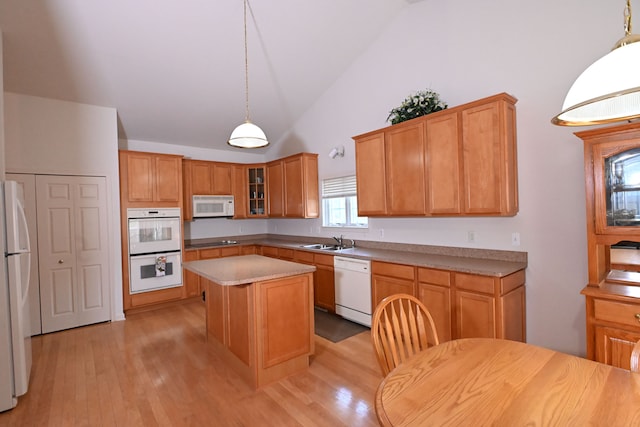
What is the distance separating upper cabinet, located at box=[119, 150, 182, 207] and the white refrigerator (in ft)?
6.41

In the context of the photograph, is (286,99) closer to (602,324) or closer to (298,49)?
(298,49)

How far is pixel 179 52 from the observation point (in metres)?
3.62

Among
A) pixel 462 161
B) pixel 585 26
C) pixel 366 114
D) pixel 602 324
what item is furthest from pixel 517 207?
pixel 366 114

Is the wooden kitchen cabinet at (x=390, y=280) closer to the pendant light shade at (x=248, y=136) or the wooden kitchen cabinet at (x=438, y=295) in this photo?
the wooden kitchen cabinet at (x=438, y=295)

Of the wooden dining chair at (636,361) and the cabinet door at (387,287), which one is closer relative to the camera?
the wooden dining chair at (636,361)

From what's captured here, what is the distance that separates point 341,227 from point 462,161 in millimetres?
2267

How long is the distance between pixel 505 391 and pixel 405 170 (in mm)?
2591

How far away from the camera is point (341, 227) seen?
4.86 metres

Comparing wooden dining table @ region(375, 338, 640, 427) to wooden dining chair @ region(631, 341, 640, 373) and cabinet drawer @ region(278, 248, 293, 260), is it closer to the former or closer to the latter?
wooden dining chair @ region(631, 341, 640, 373)

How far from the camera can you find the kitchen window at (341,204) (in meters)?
4.64

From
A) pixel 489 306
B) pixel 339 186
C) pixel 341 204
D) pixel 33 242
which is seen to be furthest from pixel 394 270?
pixel 33 242

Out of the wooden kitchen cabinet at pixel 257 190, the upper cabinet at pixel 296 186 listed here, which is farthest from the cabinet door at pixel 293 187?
the wooden kitchen cabinet at pixel 257 190

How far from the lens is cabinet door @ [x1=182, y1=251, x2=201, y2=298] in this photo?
4.89m

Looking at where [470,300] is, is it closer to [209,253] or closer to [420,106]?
[420,106]
